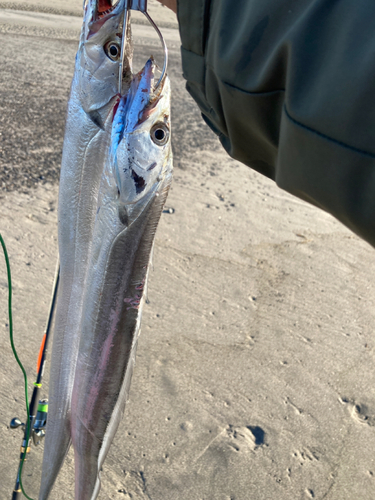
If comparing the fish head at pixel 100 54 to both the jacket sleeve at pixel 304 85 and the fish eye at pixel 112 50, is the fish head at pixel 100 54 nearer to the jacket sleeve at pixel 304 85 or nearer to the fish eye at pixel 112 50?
the fish eye at pixel 112 50

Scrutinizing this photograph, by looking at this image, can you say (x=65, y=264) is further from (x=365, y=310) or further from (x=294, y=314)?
(x=365, y=310)

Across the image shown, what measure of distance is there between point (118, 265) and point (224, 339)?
70.7 inches

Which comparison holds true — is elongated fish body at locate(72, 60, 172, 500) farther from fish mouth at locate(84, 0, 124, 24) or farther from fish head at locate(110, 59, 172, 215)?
fish mouth at locate(84, 0, 124, 24)

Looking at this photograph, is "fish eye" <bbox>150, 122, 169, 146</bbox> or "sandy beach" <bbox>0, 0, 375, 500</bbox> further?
"sandy beach" <bbox>0, 0, 375, 500</bbox>

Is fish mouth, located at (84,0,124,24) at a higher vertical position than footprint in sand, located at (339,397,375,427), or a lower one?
higher

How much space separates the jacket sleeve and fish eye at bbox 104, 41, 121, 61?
15cm

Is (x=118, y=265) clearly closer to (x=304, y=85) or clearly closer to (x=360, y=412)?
(x=304, y=85)

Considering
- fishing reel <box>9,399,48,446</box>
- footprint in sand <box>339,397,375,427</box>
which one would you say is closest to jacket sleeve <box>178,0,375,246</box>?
fishing reel <box>9,399,48,446</box>

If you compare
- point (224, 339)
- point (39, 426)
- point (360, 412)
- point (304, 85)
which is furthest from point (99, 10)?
point (360, 412)

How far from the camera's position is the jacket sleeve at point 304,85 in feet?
2.10

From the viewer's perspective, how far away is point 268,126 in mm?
842

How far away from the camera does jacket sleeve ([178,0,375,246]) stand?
25.2 inches

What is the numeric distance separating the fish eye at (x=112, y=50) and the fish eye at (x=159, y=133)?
0.61ft

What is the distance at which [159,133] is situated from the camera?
91cm
